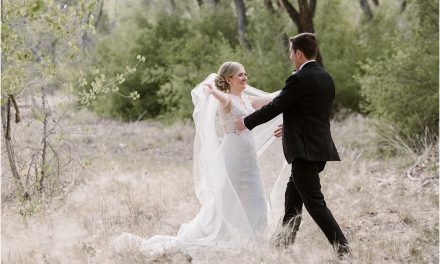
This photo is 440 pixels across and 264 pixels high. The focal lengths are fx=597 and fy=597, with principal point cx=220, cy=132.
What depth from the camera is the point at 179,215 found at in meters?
7.44

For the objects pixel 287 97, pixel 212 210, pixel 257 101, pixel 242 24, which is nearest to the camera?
pixel 287 97

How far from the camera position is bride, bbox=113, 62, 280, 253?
19.9 ft

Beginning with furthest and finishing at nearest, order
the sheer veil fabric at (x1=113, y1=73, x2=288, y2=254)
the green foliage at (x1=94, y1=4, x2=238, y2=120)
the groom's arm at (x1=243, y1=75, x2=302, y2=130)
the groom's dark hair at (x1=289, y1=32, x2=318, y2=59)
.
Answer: the green foliage at (x1=94, y1=4, x2=238, y2=120) < the sheer veil fabric at (x1=113, y1=73, x2=288, y2=254) < the groom's dark hair at (x1=289, y1=32, x2=318, y2=59) < the groom's arm at (x1=243, y1=75, x2=302, y2=130)

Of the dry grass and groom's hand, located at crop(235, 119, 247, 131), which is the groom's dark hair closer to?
groom's hand, located at crop(235, 119, 247, 131)

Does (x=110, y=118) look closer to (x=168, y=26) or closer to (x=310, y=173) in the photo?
(x=168, y=26)

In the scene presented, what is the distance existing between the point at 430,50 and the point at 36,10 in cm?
837

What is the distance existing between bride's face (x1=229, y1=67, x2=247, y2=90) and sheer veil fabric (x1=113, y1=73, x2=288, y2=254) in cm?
24

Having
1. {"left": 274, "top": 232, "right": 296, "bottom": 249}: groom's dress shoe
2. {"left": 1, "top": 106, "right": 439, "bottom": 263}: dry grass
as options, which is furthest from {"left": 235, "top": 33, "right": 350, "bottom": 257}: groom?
{"left": 274, "top": 232, "right": 296, "bottom": 249}: groom's dress shoe

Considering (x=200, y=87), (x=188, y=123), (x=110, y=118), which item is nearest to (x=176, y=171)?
(x=200, y=87)

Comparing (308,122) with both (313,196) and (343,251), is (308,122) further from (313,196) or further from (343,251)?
(343,251)

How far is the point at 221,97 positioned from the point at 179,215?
2098 millimetres

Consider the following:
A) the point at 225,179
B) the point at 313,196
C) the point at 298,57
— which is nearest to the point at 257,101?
the point at 225,179

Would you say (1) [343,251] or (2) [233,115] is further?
(2) [233,115]

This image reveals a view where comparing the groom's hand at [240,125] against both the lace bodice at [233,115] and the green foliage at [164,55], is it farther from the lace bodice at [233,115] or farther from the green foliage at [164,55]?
the green foliage at [164,55]
